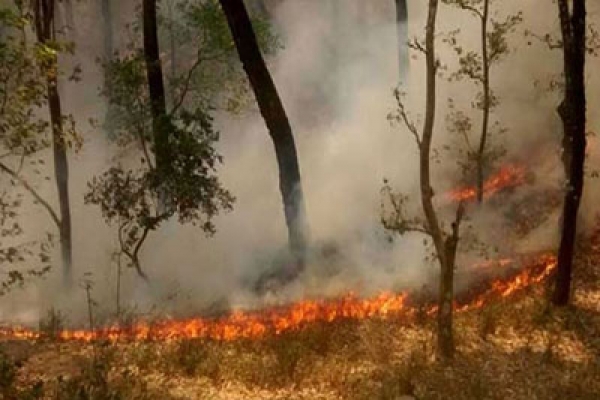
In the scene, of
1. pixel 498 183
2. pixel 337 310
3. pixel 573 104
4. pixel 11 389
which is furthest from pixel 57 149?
pixel 498 183

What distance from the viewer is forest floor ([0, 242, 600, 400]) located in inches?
472

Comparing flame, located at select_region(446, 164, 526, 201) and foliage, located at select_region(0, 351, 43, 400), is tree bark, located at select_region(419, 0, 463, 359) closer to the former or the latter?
foliage, located at select_region(0, 351, 43, 400)

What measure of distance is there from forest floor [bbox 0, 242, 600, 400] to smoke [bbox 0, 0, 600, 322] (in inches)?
161

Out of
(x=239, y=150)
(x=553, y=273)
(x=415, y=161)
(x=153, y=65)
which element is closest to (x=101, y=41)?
(x=239, y=150)

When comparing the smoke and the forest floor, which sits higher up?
the smoke

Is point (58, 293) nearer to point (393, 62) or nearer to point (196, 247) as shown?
point (196, 247)

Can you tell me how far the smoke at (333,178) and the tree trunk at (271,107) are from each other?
7.99 feet

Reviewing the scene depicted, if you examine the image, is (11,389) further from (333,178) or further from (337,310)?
(333,178)

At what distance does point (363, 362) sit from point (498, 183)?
12.3 m

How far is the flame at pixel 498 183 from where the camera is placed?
23.5m

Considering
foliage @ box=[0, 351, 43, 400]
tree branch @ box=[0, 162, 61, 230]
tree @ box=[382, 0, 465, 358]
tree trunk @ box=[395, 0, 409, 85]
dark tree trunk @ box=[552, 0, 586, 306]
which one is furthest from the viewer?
tree trunk @ box=[395, 0, 409, 85]

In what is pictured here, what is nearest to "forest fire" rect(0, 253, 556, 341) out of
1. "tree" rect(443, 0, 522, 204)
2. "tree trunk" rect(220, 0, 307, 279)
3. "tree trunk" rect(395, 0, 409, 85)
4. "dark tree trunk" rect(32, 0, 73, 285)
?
"tree trunk" rect(220, 0, 307, 279)

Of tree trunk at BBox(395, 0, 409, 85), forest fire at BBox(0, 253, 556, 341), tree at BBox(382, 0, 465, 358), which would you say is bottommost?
forest fire at BBox(0, 253, 556, 341)

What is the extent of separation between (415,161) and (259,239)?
785 centimetres
